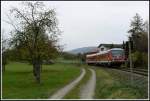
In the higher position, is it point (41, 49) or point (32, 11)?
point (32, 11)

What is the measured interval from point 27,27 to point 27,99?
1417 cm

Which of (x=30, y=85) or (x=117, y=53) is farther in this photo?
(x=117, y=53)

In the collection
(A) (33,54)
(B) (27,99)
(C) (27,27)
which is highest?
(C) (27,27)

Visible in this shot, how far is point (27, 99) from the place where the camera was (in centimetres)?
2042

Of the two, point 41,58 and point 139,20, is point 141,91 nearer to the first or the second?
point 41,58

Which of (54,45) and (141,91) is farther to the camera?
(54,45)

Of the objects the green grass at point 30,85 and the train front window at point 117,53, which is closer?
the green grass at point 30,85

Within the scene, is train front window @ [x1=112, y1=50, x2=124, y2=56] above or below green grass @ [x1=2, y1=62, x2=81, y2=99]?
above

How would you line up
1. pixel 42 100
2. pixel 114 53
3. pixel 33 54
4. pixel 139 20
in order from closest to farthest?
1. pixel 42 100
2. pixel 33 54
3. pixel 114 53
4. pixel 139 20

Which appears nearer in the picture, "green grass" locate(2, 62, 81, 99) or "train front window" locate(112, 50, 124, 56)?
"green grass" locate(2, 62, 81, 99)

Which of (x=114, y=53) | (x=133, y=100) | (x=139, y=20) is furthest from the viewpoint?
(x=139, y=20)

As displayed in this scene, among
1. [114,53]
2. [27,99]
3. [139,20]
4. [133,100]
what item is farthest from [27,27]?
[139,20]

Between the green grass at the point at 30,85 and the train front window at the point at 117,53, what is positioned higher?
the train front window at the point at 117,53

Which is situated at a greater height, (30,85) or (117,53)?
(117,53)
